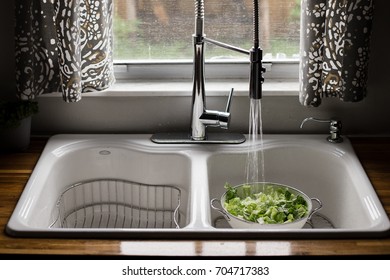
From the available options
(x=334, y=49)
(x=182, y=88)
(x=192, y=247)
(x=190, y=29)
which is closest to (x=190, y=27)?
(x=190, y=29)

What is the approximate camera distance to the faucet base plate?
2.10 metres

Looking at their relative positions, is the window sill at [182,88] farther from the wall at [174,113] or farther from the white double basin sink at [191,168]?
the white double basin sink at [191,168]

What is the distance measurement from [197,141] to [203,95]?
135 mm

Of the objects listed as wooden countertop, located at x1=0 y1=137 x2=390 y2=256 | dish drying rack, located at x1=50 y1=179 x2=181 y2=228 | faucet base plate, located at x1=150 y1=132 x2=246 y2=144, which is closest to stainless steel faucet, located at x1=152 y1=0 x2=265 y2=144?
faucet base plate, located at x1=150 y1=132 x2=246 y2=144

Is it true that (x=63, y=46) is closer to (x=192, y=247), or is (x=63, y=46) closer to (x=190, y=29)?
(x=190, y=29)

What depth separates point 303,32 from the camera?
6.52 ft

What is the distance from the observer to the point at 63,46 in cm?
195

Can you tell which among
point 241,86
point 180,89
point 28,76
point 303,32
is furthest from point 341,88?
point 28,76

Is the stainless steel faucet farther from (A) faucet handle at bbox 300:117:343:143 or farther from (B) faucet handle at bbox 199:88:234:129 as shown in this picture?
(A) faucet handle at bbox 300:117:343:143
